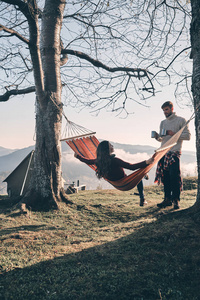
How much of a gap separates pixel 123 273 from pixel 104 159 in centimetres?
202

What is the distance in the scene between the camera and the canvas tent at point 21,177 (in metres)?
7.47

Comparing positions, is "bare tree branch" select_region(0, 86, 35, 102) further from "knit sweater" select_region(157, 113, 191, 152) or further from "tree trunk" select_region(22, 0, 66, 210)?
"knit sweater" select_region(157, 113, 191, 152)

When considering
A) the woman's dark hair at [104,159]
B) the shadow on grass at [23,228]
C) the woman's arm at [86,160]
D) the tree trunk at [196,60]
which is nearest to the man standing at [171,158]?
the tree trunk at [196,60]

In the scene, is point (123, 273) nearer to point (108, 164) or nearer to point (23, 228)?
point (108, 164)

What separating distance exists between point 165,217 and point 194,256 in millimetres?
1252

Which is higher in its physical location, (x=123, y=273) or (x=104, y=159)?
(x=104, y=159)

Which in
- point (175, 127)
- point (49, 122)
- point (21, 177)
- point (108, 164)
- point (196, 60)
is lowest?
point (21, 177)

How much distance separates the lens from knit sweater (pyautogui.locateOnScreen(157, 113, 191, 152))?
3.95 metres

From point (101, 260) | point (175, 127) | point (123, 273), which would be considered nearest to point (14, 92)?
point (175, 127)

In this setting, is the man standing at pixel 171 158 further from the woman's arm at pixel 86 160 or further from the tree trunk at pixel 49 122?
the tree trunk at pixel 49 122

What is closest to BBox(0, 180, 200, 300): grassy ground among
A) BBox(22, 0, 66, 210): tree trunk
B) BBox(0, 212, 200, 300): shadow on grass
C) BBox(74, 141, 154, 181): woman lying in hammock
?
BBox(0, 212, 200, 300): shadow on grass

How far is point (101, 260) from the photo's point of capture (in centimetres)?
253

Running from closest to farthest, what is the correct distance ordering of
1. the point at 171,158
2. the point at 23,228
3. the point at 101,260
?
the point at 101,260 → the point at 23,228 → the point at 171,158

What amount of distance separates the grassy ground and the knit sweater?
1159 mm
